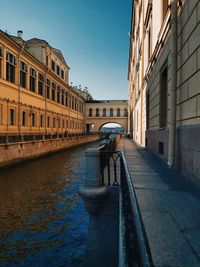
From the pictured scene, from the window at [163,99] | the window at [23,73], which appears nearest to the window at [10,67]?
the window at [23,73]

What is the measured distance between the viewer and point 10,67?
24406mm

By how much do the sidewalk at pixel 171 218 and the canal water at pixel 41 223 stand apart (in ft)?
8.75

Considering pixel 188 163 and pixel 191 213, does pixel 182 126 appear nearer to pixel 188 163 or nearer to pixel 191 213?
pixel 188 163

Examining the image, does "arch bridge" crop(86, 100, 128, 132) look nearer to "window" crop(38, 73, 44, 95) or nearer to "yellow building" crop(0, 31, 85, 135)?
"yellow building" crop(0, 31, 85, 135)

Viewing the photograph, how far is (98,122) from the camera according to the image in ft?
239

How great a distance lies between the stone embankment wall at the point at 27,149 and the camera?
16.6 meters

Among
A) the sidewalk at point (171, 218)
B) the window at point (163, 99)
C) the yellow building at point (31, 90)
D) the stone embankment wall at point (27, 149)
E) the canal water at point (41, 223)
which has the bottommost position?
the canal water at point (41, 223)

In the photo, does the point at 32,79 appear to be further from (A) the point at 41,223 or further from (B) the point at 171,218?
(B) the point at 171,218

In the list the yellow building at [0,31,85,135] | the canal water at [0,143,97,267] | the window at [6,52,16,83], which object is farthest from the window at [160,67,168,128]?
the window at [6,52,16,83]

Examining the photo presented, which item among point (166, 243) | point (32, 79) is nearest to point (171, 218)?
point (166, 243)

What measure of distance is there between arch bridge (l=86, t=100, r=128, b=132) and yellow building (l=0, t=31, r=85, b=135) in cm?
2431

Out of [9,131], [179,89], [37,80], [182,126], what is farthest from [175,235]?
[37,80]

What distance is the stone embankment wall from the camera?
1659cm

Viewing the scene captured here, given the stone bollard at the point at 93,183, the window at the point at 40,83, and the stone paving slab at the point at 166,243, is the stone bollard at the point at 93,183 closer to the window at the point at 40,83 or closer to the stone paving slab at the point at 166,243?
the stone paving slab at the point at 166,243
